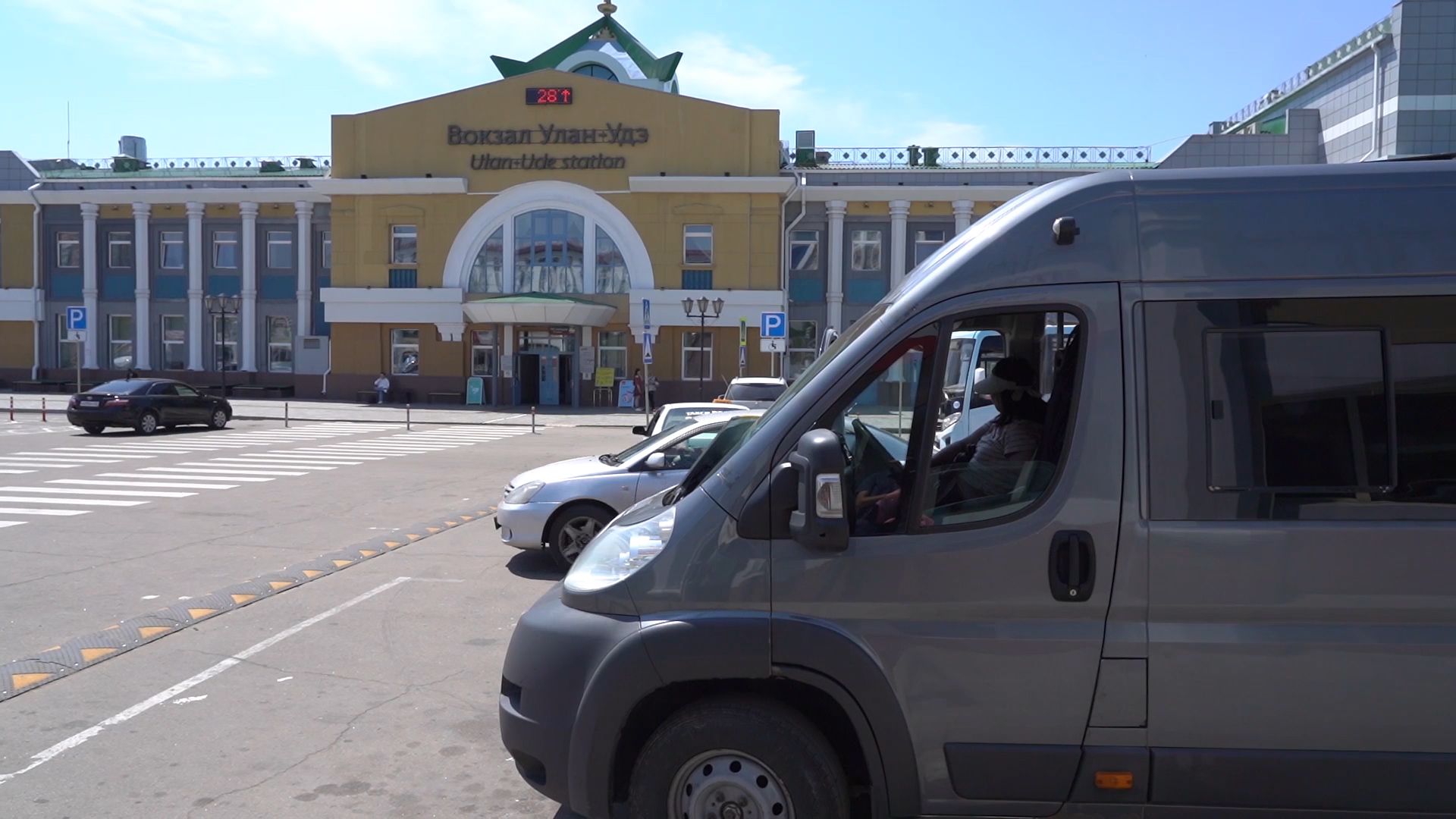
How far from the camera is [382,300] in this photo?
4241cm

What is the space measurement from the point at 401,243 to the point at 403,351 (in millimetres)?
4568

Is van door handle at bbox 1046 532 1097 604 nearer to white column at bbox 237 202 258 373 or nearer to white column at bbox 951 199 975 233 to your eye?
white column at bbox 951 199 975 233

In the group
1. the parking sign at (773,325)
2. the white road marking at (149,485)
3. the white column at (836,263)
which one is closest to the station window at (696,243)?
the white column at (836,263)

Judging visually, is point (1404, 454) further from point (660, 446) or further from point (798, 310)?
point (798, 310)

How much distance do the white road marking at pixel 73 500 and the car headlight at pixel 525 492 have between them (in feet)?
23.2

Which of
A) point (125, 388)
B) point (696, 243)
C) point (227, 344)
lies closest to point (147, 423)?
point (125, 388)

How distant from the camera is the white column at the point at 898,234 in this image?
41.8 meters

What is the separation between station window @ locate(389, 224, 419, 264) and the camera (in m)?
43.0

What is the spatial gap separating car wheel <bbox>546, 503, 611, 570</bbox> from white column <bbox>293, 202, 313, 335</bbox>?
4002 cm

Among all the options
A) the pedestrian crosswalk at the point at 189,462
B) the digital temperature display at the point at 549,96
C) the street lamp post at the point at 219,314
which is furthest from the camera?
the street lamp post at the point at 219,314

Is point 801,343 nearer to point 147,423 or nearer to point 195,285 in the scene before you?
point 147,423

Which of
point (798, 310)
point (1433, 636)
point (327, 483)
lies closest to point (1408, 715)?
point (1433, 636)

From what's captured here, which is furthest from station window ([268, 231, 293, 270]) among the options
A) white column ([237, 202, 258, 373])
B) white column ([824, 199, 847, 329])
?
white column ([824, 199, 847, 329])

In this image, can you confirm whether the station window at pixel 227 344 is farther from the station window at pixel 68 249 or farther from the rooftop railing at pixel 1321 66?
the rooftop railing at pixel 1321 66
